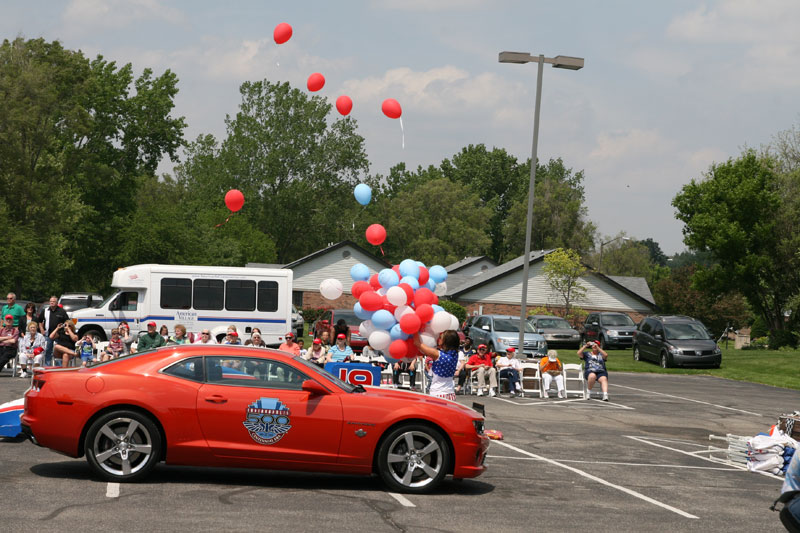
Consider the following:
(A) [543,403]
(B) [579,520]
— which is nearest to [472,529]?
(B) [579,520]

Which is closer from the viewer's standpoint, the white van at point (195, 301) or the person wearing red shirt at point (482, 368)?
the person wearing red shirt at point (482, 368)

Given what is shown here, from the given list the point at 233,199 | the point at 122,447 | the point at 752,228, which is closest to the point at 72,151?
the point at 752,228

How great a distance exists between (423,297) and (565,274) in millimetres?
44827

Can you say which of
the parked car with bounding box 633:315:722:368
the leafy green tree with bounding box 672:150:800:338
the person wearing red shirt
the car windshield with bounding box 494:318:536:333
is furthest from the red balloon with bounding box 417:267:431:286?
the leafy green tree with bounding box 672:150:800:338

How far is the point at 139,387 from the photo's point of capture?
9.15m

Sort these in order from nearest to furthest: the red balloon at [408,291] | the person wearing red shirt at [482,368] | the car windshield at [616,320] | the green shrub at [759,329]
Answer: the red balloon at [408,291] → the person wearing red shirt at [482,368] → the car windshield at [616,320] → the green shrub at [759,329]

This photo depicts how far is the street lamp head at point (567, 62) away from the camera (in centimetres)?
2411

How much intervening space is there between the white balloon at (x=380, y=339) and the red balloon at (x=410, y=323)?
0.36 metres

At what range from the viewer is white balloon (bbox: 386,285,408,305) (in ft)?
48.3

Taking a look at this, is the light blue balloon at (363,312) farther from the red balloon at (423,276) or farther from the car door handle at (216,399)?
the car door handle at (216,399)

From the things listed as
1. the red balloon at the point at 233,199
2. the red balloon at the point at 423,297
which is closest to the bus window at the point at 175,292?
the red balloon at the point at 233,199

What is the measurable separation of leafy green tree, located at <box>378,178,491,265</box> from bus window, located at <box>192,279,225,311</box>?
65977mm

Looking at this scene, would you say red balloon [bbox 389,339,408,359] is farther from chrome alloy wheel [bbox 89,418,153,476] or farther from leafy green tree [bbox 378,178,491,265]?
leafy green tree [bbox 378,178,491,265]

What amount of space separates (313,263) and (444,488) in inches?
2158
